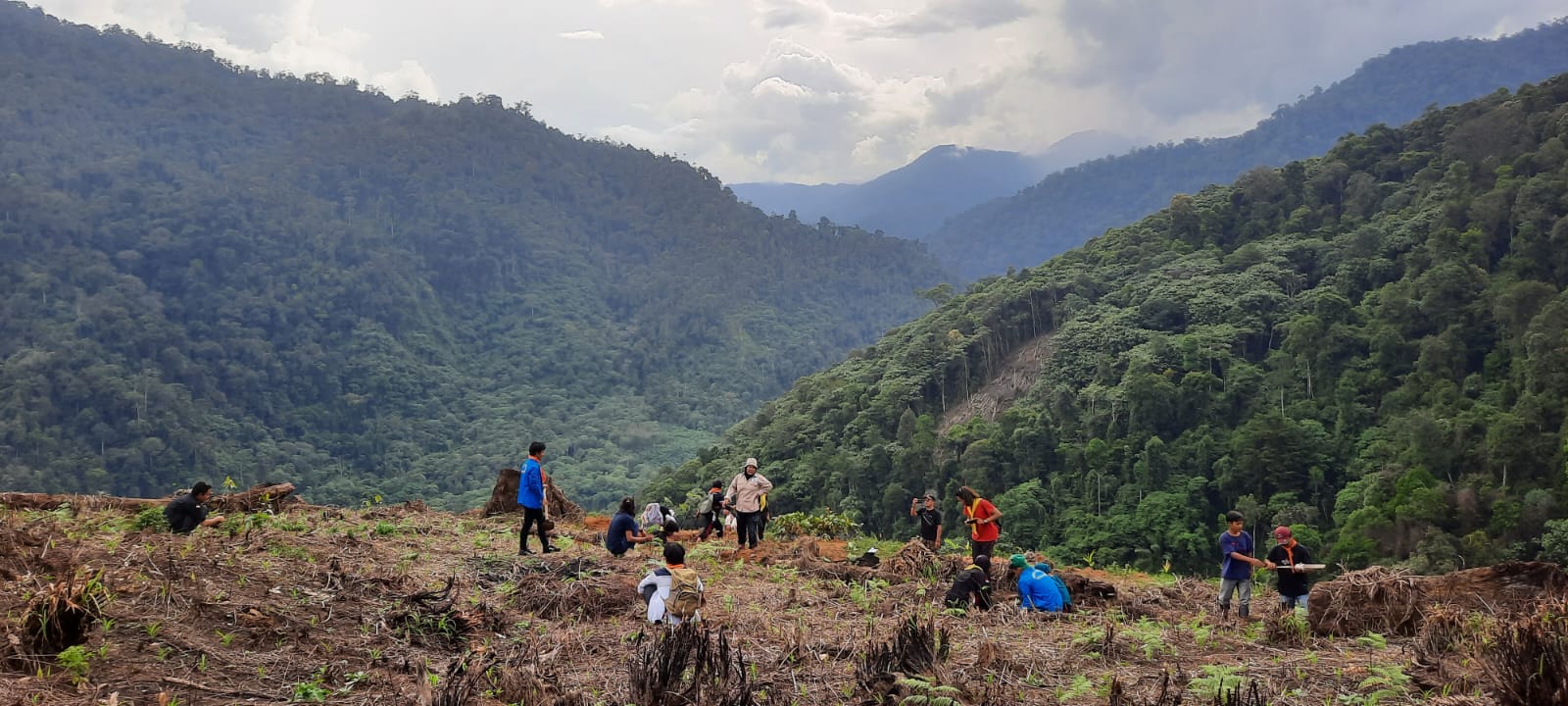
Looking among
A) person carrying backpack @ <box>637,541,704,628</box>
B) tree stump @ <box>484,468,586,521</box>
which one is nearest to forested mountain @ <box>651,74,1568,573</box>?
tree stump @ <box>484,468,586,521</box>

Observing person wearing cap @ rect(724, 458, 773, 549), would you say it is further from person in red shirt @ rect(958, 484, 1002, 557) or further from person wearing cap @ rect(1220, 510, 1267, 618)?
person wearing cap @ rect(1220, 510, 1267, 618)

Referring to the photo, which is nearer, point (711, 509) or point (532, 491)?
point (532, 491)

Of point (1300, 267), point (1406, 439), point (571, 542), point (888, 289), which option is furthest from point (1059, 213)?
point (571, 542)

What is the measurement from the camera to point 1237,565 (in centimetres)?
949

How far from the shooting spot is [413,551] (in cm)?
1085

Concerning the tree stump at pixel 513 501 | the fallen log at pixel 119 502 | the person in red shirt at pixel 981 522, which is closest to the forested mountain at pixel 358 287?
the tree stump at pixel 513 501

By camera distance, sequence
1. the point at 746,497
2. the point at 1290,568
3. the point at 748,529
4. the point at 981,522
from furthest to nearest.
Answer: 1. the point at 748,529
2. the point at 746,497
3. the point at 981,522
4. the point at 1290,568

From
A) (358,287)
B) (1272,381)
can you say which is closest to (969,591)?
(1272,381)

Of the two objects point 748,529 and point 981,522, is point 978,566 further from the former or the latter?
point 748,529

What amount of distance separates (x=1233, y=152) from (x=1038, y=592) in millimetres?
171696

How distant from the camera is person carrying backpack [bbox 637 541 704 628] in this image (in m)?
7.02

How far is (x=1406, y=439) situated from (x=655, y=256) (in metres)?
98.3

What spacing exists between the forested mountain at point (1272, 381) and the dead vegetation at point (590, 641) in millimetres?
17665

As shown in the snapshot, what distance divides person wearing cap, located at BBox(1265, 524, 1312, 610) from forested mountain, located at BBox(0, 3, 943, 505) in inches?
2071
